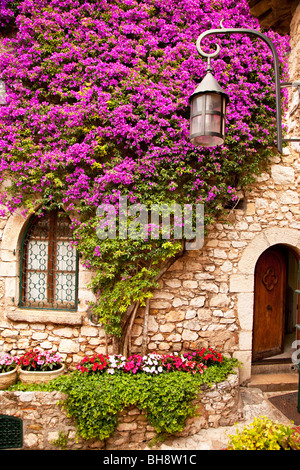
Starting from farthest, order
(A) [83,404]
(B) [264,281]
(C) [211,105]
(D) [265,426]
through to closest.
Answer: (B) [264,281] < (A) [83,404] < (C) [211,105] < (D) [265,426]

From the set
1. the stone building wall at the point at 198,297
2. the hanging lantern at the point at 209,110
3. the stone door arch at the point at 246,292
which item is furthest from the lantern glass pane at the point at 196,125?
the stone door arch at the point at 246,292

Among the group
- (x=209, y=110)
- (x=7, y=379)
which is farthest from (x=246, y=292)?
(x=7, y=379)

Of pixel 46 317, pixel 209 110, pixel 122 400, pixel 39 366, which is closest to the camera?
pixel 209 110

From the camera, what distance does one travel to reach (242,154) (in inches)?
152

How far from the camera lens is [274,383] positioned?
4.29 m

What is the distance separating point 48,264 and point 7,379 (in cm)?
157

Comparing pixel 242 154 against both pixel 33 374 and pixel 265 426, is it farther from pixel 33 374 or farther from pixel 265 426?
pixel 33 374

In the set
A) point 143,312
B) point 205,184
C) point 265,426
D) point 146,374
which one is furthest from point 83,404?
point 205,184

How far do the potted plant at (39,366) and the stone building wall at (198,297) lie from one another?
0.16 metres

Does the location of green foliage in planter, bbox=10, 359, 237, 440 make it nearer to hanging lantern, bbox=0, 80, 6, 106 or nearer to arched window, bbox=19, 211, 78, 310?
arched window, bbox=19, 211, 78, 310

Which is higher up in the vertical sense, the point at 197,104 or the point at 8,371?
the point at 197,104

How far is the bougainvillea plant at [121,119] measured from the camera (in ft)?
12.2

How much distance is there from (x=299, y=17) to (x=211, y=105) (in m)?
2.93

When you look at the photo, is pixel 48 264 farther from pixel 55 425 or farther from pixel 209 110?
pixel 209 110
